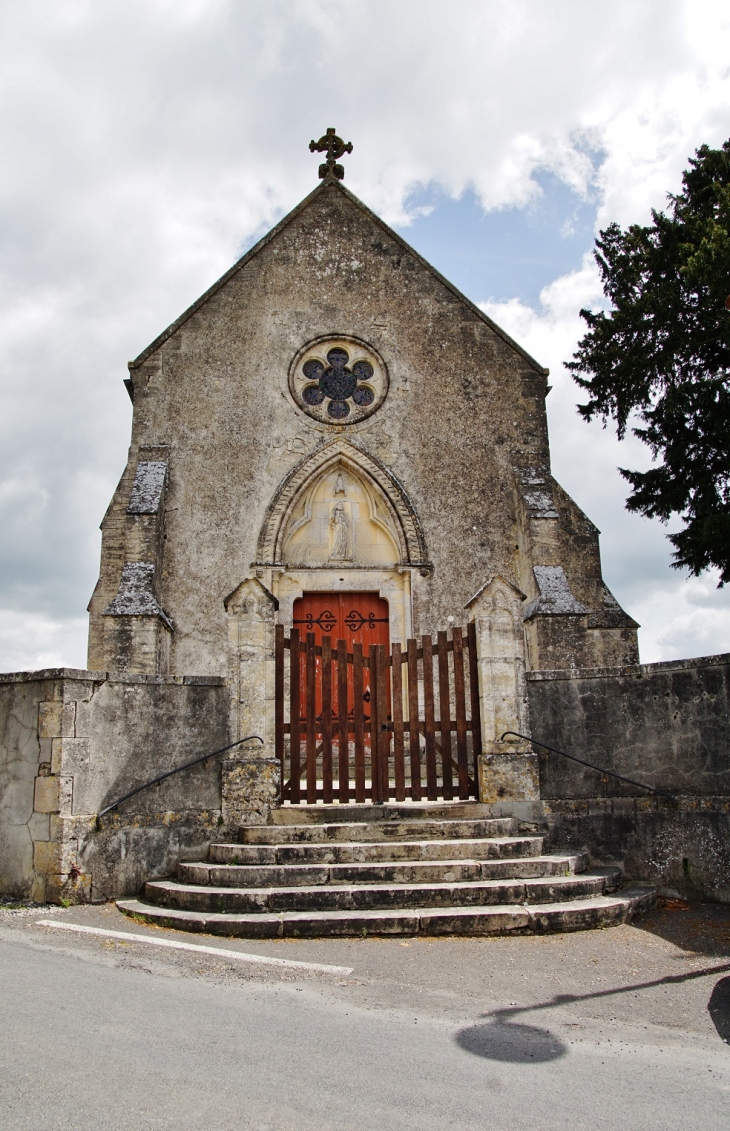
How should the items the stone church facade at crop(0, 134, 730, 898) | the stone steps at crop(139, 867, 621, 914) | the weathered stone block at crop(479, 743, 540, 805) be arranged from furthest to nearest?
the stone church facade at crop(0, 134, 730, 898), the weathered stone block at crop(479, 743, 540, 805), the stone steps at crop(139, 867, 621, 914)

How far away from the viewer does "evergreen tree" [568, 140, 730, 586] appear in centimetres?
1350

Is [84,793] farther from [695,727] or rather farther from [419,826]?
[695,727]

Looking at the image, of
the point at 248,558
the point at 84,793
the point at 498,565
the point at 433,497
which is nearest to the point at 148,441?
the point at 248,558

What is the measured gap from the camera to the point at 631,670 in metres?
8.02

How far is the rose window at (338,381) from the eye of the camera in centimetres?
1317

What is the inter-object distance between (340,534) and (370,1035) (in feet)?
29.8

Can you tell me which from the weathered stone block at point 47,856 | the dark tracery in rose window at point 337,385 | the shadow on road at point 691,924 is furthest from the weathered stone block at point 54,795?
the dark tracery in rose window at point 337,385

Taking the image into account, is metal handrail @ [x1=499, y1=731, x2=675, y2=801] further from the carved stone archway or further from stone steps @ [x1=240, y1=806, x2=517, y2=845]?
the carved stone archway

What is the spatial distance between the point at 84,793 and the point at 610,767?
15.8 feet

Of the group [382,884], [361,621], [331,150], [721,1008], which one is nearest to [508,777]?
[382,884]

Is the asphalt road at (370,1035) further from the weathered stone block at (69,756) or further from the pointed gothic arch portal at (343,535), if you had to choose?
the pointed gothic arch portal at (343,535)

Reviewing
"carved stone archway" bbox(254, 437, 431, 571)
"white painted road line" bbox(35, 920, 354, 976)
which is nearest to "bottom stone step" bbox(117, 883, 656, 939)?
"white painted road line" bbox(35, 920, 354, 976)

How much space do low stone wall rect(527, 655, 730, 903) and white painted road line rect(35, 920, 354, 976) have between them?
3.27 meters

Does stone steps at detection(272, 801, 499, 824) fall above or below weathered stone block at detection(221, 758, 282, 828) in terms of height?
below
